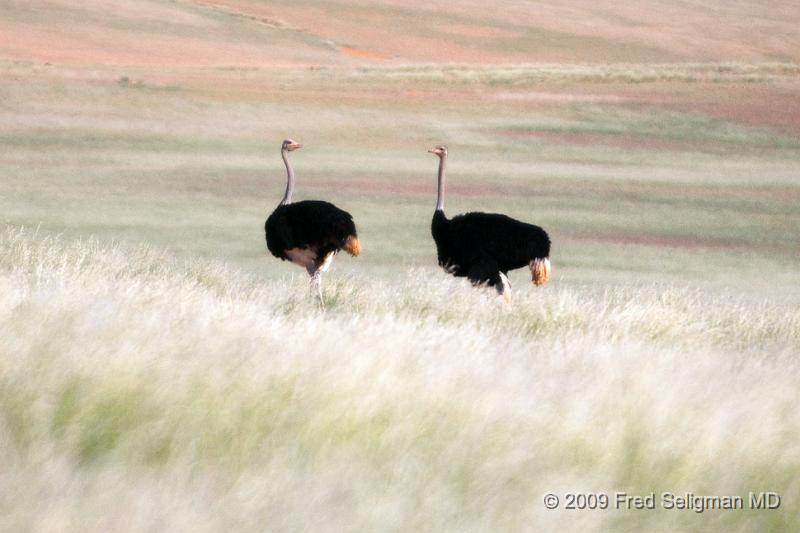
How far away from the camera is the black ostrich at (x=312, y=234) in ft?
36.3

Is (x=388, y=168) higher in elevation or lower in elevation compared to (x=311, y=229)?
lower

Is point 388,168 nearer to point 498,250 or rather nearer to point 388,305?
point 498,250

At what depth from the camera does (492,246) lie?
422 inches

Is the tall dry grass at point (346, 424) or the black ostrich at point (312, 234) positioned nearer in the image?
the tall dry grass at point (346, 424)

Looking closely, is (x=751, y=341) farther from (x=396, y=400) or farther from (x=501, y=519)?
(x=501, y=519)

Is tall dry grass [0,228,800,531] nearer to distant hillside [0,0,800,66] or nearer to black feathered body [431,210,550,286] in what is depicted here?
black feathered body [431,210,550,286]

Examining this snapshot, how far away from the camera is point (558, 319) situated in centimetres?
924

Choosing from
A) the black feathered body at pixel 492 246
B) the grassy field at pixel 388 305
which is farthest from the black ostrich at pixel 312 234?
the black feathered body at pixel 492 246

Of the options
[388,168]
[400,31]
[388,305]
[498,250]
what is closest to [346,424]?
[388,305]

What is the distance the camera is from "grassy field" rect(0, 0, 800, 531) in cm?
511

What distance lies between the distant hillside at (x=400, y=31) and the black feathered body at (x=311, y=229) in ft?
104

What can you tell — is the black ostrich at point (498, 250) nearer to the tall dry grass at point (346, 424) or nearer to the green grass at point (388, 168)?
the tall dry grass at point (346, 424)

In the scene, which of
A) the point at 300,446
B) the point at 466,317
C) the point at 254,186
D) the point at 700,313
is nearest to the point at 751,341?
the point at 700,313

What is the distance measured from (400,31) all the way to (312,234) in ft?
142
